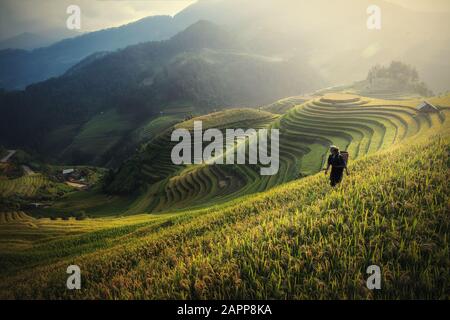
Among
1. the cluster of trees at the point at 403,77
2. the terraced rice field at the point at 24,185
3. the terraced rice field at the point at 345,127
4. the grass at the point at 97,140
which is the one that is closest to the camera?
the terraced rice field at the point at 345,127

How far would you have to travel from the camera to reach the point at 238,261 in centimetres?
638

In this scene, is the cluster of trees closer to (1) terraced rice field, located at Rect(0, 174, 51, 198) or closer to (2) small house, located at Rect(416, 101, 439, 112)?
(2) small house, located at Rect(416, 101, 439, 112)

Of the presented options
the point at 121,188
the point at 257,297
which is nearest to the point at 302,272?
the point at 257,297

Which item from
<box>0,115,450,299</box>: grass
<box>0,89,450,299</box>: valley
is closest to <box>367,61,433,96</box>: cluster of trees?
<box>0,89,450,299</box>: valley

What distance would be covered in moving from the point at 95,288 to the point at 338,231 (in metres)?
6.04

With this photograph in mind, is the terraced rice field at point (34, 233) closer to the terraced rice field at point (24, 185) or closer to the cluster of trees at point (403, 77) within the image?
the terraced rice field at point (24, 185)

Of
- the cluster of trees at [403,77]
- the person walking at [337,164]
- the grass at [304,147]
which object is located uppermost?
the cluster of trees at [403,77]

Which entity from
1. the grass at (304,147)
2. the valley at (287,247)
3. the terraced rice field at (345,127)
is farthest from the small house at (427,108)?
the valley at (287,247)

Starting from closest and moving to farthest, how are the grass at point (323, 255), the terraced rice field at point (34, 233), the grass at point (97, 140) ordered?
the grass at point (323, 255)
the terraced rice field at point (34, 233)
the grass at point (97, 140)

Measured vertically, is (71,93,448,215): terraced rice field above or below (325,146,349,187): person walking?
above

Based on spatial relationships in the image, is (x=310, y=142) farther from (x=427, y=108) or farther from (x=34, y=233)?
(x=34, y=233)

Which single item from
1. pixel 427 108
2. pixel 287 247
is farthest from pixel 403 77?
pixel 287 247

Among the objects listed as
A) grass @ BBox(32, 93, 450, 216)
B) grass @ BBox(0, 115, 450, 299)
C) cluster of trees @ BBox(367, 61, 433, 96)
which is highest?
cluster of trees @ BBox(367, 61, 433, 96)
